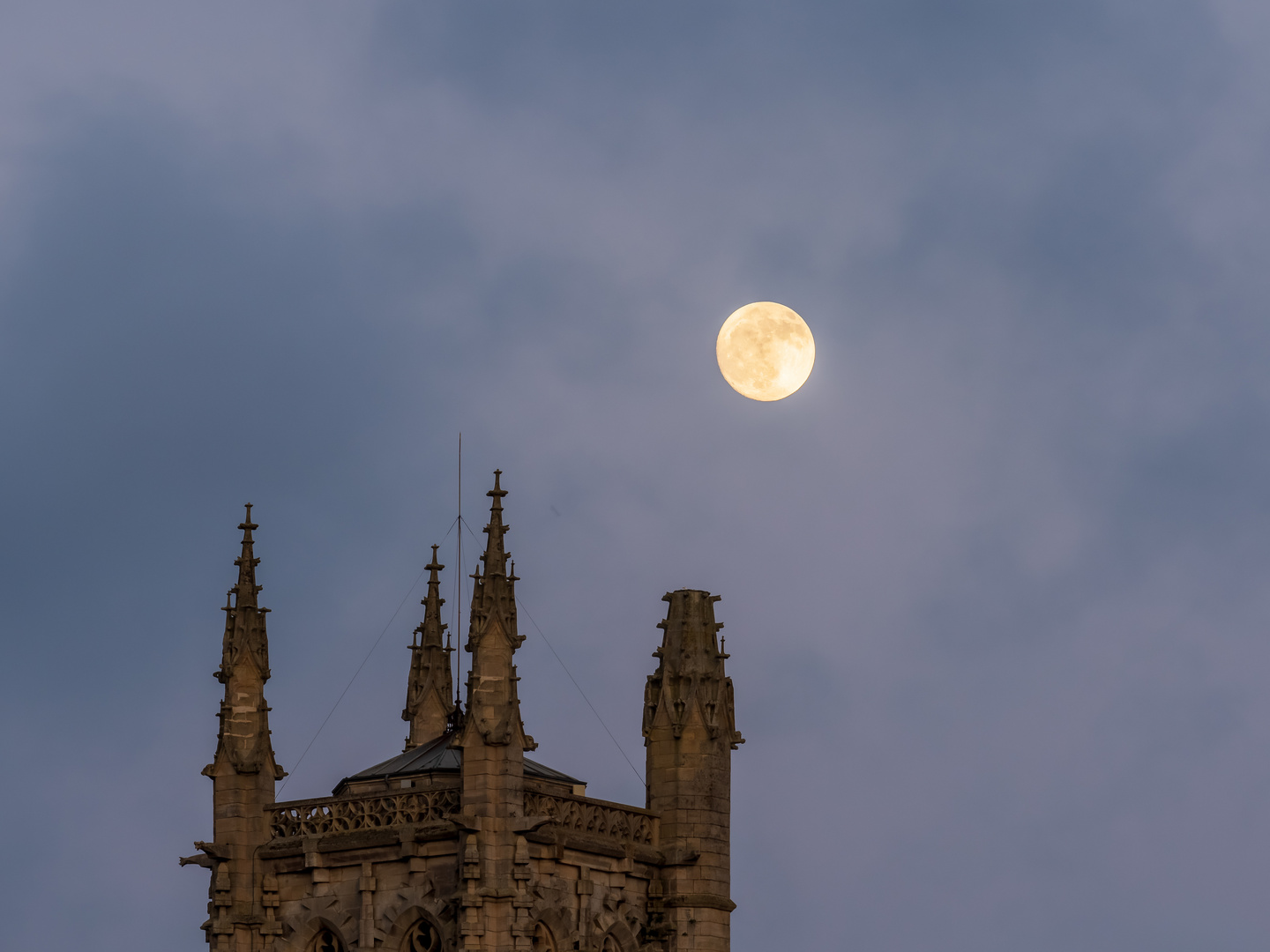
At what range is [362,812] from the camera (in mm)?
94062

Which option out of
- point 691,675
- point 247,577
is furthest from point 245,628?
point 691,675

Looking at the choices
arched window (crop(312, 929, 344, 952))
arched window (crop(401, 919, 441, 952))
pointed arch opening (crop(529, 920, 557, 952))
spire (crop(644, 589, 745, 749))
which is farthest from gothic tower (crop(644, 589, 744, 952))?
arched window (crop(312, 929, 344, 952))

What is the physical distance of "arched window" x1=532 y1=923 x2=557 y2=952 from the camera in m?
92.6

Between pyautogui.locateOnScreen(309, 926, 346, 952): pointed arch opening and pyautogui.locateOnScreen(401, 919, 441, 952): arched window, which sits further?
pyautogui.locateOnScreen(309, 926, 346, 952): pointed arch opening

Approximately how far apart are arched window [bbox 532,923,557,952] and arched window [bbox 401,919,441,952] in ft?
8.85

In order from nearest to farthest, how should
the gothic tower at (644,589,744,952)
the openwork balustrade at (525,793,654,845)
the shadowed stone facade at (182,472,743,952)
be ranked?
the shadowed stone facade at (182,472,743,952) < the openwork balustrade at (525,793,654,845) < the gothic tower at (644,589,744,952)

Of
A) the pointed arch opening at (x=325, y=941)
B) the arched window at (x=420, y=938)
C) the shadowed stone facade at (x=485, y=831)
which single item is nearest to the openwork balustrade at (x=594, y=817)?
the shadowed stone facade at (x=485, y=831)

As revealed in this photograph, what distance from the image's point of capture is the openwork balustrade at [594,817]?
93750 millimetres

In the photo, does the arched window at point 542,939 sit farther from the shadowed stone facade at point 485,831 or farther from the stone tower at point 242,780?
the stone tower at point 242,780

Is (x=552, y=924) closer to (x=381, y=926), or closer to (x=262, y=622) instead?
(x=381, y=926)

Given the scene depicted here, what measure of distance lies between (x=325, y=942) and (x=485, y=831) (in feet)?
18.8

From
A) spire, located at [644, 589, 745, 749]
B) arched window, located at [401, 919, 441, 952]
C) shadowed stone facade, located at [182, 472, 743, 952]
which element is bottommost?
arched window, located at [401, 919, 441, 952]

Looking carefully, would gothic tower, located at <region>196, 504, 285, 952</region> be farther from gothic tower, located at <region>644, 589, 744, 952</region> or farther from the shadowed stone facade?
gothic tower, located at <region>644, 589, 744, 952</region>

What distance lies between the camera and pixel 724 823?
3868 inches
